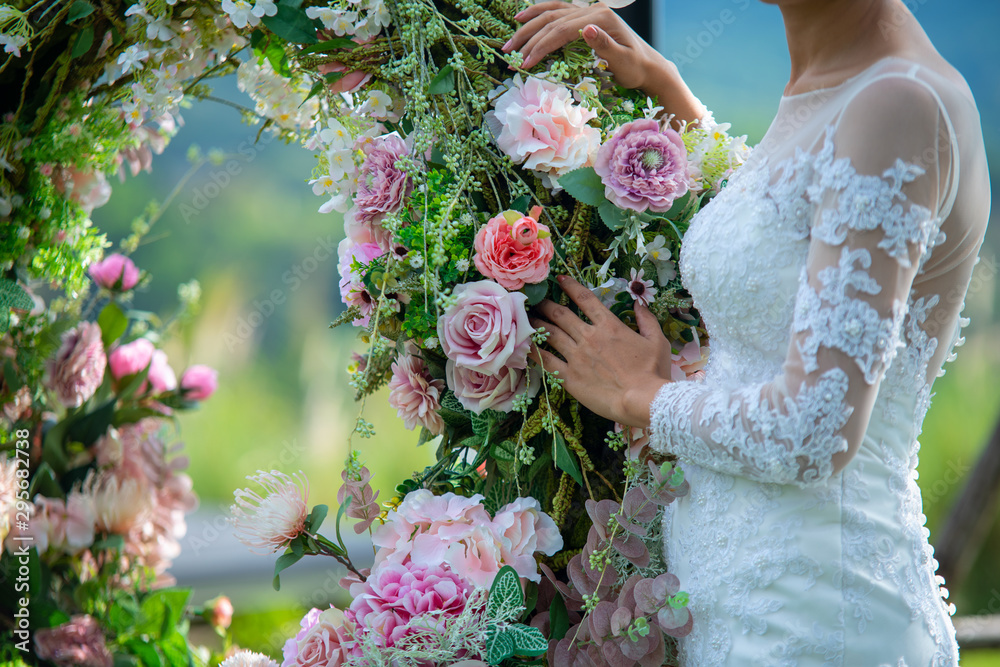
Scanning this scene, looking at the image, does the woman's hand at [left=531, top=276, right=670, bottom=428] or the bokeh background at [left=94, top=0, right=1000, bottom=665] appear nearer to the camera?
the woman's hand at [left=531, top=276, right=670, bottom=428]

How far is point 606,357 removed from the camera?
0.94 metres

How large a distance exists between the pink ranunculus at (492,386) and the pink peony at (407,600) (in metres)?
0.22

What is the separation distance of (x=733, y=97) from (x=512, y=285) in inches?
64.9

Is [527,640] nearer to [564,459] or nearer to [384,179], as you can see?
[564,459]

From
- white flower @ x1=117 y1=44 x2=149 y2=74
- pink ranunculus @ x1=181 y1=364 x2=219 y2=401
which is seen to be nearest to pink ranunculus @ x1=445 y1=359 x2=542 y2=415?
white flower @ x1=117 y1=44 x2=149 y2=74

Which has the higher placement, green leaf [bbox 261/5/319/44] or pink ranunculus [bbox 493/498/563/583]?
green leaf [bbox 261/5/319/44]

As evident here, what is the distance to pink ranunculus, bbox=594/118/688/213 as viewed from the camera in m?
0.93

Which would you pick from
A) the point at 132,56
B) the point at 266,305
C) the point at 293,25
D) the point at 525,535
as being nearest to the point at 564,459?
the point at 525,535

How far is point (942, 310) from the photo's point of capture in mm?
841

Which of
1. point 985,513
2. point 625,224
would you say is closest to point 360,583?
point 625,224

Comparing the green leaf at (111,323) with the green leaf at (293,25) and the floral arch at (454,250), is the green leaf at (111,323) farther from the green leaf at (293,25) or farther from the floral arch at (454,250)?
the green leaf at (293,25)

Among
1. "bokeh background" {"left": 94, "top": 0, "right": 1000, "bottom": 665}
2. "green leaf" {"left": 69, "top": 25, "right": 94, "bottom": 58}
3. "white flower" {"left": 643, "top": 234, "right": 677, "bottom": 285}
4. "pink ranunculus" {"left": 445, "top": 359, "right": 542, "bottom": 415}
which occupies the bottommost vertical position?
"bokeh background" {"left": 94, "top": 0, "right": 1000, "bottom": 665}

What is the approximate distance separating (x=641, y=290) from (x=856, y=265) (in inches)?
12.5

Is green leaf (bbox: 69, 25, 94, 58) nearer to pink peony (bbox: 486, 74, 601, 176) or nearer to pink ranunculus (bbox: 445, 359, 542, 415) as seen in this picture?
pink peony (bbox: 486, 74, 601, 176)
